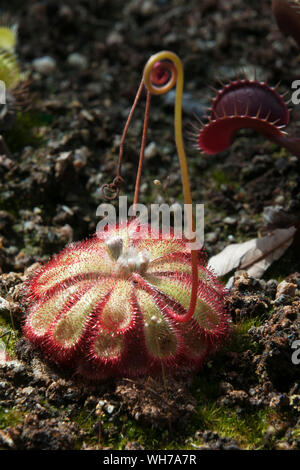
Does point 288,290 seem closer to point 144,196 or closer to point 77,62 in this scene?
point 144,196

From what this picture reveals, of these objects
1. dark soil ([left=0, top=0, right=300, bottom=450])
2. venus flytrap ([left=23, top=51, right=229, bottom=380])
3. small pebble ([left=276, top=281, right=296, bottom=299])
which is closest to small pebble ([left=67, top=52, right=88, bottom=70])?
dark soil ([left=0, top=0, right=300, bottom=450])

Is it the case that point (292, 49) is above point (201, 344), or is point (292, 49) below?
above

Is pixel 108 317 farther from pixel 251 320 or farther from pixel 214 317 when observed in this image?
pixel 251 320

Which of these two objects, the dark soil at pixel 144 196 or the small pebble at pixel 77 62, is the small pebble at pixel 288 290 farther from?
the small pebble at pixel 77 62

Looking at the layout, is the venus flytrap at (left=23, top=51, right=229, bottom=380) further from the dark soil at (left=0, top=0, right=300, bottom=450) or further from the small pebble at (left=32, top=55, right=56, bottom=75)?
the small pebble at (left=32, top=55, right=56, bottom=75)

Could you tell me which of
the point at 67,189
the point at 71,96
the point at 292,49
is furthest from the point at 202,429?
the point at 292,49

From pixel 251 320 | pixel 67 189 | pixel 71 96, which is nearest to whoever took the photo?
pixel 251 320

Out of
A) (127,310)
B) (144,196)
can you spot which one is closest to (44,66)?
(144,196)

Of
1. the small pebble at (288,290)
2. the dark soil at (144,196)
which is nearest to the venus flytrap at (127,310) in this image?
the dark soil at (144,196)
